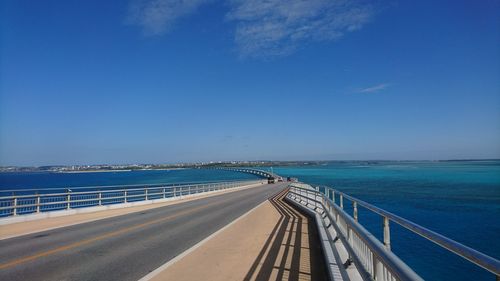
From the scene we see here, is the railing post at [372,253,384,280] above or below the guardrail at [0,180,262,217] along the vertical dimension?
above

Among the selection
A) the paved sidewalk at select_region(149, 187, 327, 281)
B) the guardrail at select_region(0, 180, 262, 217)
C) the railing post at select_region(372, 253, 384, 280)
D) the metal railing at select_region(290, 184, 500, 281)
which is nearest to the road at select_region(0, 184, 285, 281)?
the paved sidewalk at select_region(149, 187, 327, 281)

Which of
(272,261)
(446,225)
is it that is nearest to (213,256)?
(272,261)

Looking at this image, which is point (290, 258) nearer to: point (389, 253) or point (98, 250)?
point (98, 250)

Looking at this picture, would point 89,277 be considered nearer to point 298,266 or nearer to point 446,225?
point 298,266

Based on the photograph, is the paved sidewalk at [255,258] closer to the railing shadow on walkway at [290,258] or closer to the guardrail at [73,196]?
the railing shadow on walkway at [290,258]

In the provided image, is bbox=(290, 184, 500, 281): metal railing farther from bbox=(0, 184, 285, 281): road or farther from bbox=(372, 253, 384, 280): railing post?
bbox=(0, 184, 285, 281): road

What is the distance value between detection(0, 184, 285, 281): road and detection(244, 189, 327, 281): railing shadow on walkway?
2290mm

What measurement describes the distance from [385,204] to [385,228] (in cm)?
4818

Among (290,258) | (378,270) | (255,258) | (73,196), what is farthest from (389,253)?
(73,196)

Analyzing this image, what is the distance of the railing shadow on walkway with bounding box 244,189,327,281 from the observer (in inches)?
308

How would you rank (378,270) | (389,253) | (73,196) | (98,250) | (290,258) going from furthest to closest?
1. (73,196)
2. (98,250)
3. (290,258)
4. (378,270)
5. (389,253)

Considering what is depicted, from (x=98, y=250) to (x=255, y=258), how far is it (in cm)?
435

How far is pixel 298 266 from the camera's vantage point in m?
8.59

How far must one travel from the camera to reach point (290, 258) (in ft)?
30.9
